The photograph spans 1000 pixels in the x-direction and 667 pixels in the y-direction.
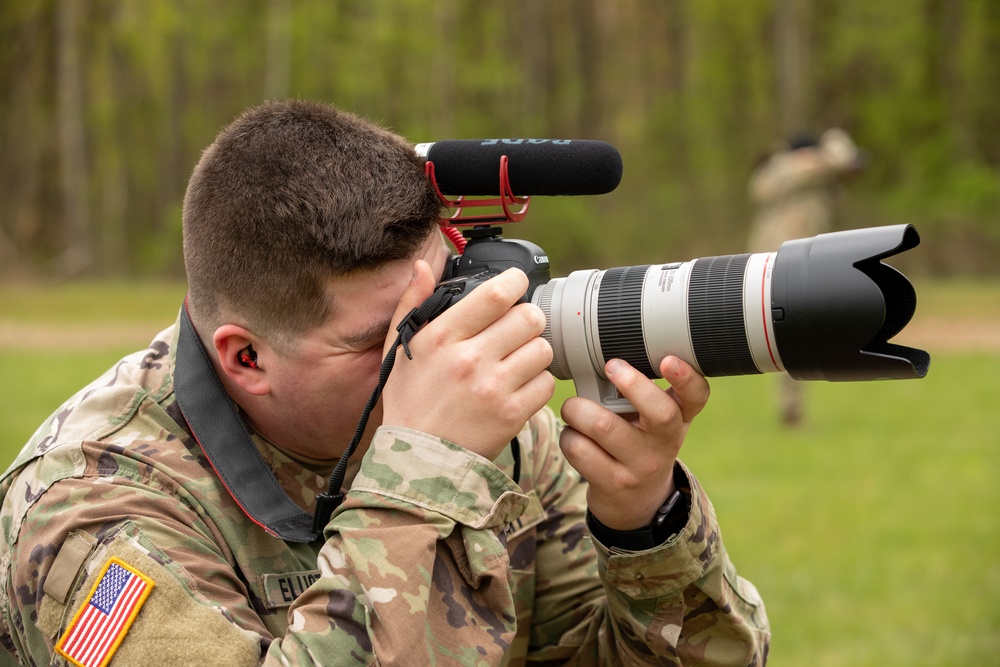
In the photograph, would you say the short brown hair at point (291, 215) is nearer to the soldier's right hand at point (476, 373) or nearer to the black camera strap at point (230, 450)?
the black camera strap at point (230, 450)

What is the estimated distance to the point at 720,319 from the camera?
71.3 inches

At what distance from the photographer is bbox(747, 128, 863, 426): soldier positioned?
27.6ft

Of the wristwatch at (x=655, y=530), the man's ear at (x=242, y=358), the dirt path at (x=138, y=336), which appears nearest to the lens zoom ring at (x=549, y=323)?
the wristwatch at (x=655, y=530)

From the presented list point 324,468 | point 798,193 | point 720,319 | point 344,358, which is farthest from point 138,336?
point 720,319

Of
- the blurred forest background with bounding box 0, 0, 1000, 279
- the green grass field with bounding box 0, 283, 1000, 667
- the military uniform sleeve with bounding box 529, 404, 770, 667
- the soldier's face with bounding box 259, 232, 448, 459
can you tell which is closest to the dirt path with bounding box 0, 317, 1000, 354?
the green grass field with bounding box 0, 283, 1000, 667

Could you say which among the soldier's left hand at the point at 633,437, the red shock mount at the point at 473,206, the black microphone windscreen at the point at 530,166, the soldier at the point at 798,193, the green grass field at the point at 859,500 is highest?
the black microphone windscreen at the point at 530,166

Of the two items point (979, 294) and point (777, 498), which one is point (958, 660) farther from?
point (979, 294)

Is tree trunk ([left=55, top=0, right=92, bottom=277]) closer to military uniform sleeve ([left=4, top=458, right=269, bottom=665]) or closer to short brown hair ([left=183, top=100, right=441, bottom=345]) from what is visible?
short brown hair ([left=183, top=100, right=441, bottom=345])

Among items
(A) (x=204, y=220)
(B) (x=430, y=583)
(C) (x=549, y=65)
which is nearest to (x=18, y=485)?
(A) (x=204, y=220)

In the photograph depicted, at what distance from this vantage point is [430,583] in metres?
1.64

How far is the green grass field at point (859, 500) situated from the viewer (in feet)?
15.1

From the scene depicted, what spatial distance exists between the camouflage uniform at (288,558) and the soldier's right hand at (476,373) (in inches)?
1.5

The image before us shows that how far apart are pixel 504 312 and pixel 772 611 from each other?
11.5 feet

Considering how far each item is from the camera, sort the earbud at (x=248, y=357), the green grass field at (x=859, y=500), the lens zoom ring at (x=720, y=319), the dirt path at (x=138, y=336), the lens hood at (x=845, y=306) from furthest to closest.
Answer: the dirt path at (x=138, y=336)
the green grass field at (x=859, y=500)
the earbud at (x=248, y=357)
the lens zoom ring at (x=720, y=319)
the lens hood at (x=845, y=306)
